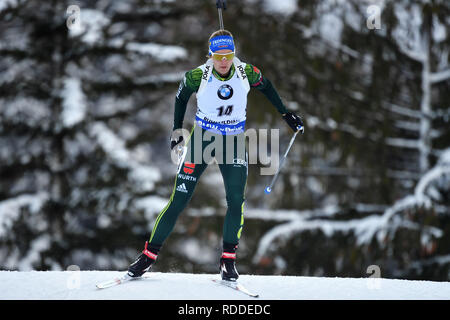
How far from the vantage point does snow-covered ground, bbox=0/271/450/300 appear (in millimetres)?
3602

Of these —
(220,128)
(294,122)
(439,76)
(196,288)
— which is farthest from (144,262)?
(439,76)

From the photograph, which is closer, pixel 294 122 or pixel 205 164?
pixel 205 164

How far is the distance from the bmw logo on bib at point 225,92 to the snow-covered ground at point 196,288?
1.46 metres

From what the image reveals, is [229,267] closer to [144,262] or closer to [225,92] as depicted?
[144,262]

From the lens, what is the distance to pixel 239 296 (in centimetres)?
364

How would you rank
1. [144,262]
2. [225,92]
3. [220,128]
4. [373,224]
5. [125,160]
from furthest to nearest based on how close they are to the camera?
[125,160]
[373,224]
[144,262]
[220,128]
[225,92]

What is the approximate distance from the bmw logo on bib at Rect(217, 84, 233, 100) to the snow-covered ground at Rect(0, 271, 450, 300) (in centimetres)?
146

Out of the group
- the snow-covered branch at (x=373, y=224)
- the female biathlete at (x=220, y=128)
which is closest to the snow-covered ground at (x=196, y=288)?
the female biathlete at (x=220, y=128)

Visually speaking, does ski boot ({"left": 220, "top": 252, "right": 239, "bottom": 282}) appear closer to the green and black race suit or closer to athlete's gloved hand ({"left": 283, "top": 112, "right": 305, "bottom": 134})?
the green and black race suit

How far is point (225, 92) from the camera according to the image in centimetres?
369

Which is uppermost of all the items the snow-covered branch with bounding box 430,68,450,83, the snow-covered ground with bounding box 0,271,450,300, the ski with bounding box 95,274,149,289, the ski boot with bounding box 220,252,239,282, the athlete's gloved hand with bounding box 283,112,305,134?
the snow-covered branch with bounding box 430,68,450,83

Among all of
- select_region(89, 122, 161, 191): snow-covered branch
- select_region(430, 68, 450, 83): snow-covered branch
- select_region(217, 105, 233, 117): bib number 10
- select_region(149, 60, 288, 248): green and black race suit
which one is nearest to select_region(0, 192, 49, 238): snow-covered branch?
select_region(89, 122, 161, 191): snow-covered branch

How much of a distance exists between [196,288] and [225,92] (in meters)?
1.52
